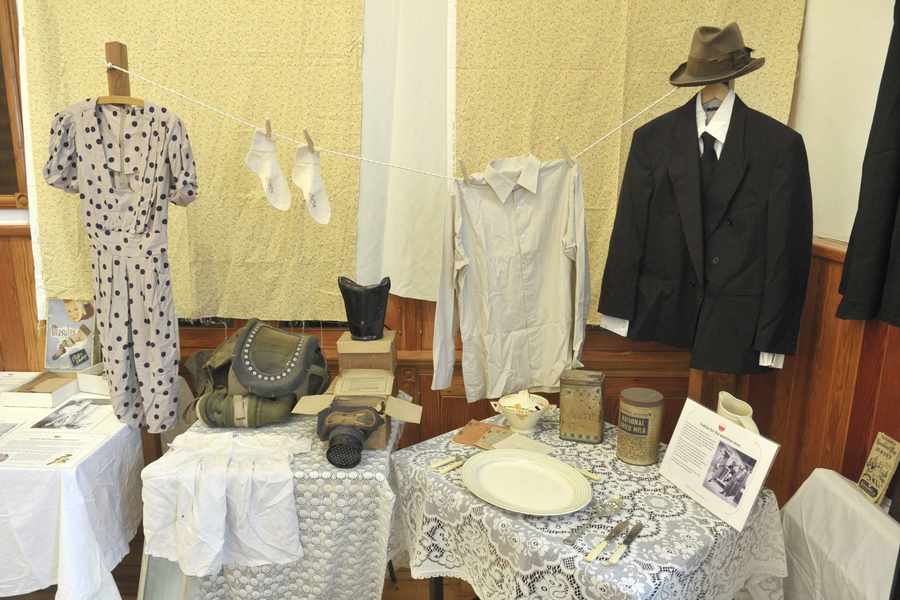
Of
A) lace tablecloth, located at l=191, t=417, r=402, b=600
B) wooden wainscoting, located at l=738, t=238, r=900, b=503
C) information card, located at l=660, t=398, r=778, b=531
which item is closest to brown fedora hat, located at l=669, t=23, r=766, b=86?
wooden wainscoting, located at l=738, t=238, r=900, b=503

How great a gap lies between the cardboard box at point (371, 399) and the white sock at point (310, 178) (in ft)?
1.60

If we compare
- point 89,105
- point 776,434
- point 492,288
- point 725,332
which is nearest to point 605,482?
point 725,332

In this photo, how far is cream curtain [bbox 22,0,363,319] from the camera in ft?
6.43

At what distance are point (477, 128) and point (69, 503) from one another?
161 centimetres

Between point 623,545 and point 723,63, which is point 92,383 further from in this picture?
point 723,63

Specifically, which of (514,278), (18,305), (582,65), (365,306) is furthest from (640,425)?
(18,305)

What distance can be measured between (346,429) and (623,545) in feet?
2.38

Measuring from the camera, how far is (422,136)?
80.1 inches

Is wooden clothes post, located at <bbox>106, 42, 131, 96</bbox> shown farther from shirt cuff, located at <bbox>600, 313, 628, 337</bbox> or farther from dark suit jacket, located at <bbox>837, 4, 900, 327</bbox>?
dark suit jacket, located at <bbox>837, 4, 900, 327</bbox>

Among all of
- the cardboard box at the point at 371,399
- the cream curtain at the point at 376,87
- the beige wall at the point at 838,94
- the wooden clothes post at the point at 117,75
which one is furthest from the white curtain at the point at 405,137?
the beige wall at the point at 838,94

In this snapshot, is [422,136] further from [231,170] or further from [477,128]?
[231,170]

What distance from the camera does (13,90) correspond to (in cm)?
207

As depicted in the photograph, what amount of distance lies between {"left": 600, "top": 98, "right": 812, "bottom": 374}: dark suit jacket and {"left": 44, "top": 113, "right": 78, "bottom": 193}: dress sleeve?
1.62 meters

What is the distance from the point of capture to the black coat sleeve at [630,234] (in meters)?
1.74
